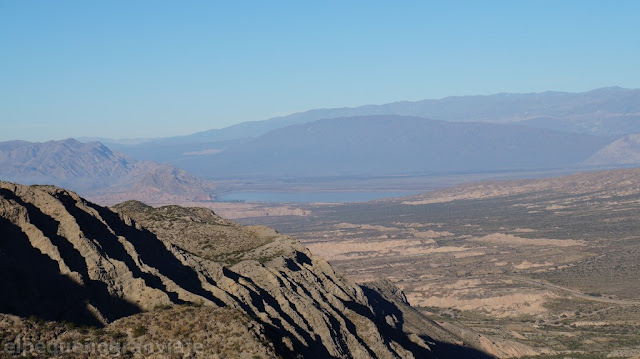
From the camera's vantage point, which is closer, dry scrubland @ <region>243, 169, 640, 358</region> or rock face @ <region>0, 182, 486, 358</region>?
rock face @ <region>0, 182, 486, 358</region>

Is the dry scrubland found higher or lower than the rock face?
lower

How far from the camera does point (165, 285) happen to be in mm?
27938

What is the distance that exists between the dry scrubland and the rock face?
1686 centimetres

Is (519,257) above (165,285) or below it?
below

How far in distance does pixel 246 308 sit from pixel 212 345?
8.48 meters

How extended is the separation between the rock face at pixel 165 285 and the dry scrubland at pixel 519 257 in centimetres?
1686

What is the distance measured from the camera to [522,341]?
52.8 meters

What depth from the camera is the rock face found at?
885 inches

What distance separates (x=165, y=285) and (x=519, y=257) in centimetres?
7533

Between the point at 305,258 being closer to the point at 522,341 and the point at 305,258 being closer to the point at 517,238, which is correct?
the point at 522,341

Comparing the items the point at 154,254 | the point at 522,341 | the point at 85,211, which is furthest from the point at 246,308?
the point at 522,341

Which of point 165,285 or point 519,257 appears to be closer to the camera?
point 165,285

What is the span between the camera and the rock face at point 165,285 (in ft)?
73.8

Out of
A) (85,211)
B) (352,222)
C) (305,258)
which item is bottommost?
(352,222)
